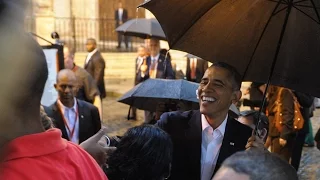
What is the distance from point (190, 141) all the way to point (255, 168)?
1.50 m

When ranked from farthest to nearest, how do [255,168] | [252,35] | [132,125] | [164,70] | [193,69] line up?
1. [132,125]
2. [193,69]
3. [164,70]
4. [252,35]
5. [255,168]

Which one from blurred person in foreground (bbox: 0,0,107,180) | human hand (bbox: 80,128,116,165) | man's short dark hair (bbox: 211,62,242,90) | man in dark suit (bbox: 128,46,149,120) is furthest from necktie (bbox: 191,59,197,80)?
blurred person in foreground (bbox: 0,0,107,180)

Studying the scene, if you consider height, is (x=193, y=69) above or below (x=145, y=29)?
below

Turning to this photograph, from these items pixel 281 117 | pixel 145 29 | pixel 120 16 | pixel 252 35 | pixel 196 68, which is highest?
pixel 252 35

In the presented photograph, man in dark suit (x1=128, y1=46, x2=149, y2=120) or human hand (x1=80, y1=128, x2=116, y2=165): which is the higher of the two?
human hand (x1=80, y1=128, x2=116, y2=165)

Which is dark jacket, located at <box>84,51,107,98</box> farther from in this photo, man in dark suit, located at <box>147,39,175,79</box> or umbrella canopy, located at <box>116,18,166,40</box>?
man in dark suit, located at <box>147,39,175,79</box>

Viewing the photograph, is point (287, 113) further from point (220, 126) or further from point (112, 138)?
point (112, 138)

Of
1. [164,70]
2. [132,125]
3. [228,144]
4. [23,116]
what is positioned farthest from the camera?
[132,125]

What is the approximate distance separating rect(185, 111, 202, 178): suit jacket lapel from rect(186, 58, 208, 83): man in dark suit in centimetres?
711

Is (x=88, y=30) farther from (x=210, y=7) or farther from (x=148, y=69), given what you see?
(x=210, y=7)

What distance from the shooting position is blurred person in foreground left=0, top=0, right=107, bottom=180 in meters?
1.28

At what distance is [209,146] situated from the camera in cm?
306

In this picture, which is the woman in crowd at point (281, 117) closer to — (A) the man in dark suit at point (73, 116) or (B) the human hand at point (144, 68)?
(A) the man in dark suit at point (73, 116)

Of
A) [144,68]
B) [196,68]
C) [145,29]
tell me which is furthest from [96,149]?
[145,29]
